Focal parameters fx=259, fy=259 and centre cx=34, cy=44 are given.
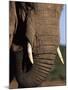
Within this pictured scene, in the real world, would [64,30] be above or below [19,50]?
above

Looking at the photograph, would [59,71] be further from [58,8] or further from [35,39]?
[58,8]

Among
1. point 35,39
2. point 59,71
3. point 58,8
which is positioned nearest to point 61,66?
point 59,71

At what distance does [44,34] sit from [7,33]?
0.28m

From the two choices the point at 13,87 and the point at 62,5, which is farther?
the point at 62,5

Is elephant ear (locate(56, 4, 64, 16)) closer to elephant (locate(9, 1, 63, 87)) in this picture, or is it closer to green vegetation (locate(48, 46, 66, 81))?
elephant (locate(9, 1, 63, 87))

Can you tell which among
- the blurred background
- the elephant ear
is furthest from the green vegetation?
the elephant ear

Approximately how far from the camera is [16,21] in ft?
A: 6.17

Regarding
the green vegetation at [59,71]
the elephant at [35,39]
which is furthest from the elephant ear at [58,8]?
the green vegetation at [59,71]

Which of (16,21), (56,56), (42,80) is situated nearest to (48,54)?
(56,56)

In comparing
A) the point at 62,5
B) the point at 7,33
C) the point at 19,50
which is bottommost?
the point at 19,50

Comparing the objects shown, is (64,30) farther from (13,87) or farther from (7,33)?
(13,87)

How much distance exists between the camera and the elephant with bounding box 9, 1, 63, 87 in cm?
188

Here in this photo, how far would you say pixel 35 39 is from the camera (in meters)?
1.91

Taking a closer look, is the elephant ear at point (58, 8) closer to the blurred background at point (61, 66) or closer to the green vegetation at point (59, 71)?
the blurred background at point (61, 66)
